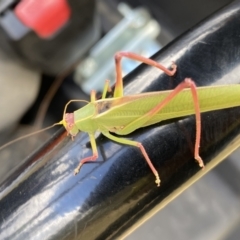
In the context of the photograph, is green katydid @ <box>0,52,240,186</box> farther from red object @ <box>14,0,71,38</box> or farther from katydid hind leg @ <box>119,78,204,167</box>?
red object @ <box>14,0,71,38</box>

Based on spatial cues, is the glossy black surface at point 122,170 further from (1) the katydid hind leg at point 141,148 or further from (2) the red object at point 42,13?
(2) the red object at point 42,13

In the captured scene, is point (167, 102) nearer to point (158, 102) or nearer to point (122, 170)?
point (158, 102)

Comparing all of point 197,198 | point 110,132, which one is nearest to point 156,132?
point 110,132

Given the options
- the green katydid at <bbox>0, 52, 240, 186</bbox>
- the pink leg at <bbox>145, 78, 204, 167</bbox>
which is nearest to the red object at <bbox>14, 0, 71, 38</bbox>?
the green katydid at <bbox>0, 52, 240, 186</bbox>

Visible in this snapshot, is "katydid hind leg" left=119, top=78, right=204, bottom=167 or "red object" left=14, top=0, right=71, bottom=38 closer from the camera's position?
"katydid hind leg" left=119, top=78, right=204, bottom=167

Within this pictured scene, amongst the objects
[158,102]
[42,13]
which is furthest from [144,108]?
[42,13]

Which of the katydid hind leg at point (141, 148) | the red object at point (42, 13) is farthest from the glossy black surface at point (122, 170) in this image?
the red object at point (42, 13)
